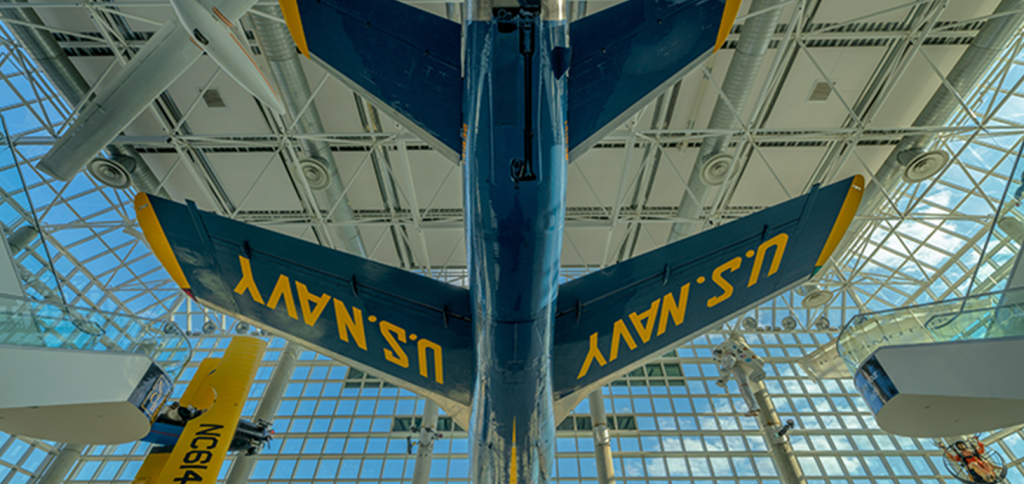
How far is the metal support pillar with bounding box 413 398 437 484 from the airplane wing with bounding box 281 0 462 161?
610 inches

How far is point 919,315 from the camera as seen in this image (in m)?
7.87

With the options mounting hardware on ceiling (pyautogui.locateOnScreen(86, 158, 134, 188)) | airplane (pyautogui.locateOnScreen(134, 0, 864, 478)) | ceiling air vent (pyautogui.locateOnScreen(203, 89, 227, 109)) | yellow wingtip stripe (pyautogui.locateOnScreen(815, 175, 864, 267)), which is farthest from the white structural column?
mounting hardware on ceiling (pyautogui.locateOnScreen(86, 158, 134, 188))

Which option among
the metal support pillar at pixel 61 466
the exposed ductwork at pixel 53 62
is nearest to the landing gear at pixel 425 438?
the metal support pillar at pixel 61 466

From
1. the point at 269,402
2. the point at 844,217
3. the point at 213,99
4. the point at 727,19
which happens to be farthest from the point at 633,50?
the point at 269,402

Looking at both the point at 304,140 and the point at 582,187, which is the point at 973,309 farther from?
the point at 304,140

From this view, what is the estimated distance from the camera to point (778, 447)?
18.2 meters

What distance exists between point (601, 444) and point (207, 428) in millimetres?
14051

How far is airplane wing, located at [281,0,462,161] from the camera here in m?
3.87

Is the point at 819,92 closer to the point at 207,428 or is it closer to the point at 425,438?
the point at 425,438

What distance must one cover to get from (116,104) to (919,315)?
14.9 meters

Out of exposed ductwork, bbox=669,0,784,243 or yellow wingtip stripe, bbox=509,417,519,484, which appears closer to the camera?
yellow wingtip stripe, bbox=509,417,519,484

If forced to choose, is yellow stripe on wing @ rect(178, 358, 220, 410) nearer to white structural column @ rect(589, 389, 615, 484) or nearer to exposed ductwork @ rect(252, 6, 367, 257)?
exposed ductwork @ rect(252, 6, 367, 257)

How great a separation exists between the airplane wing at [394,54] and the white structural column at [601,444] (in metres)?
16.2

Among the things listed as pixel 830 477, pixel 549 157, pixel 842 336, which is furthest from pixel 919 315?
pixel 830 477
